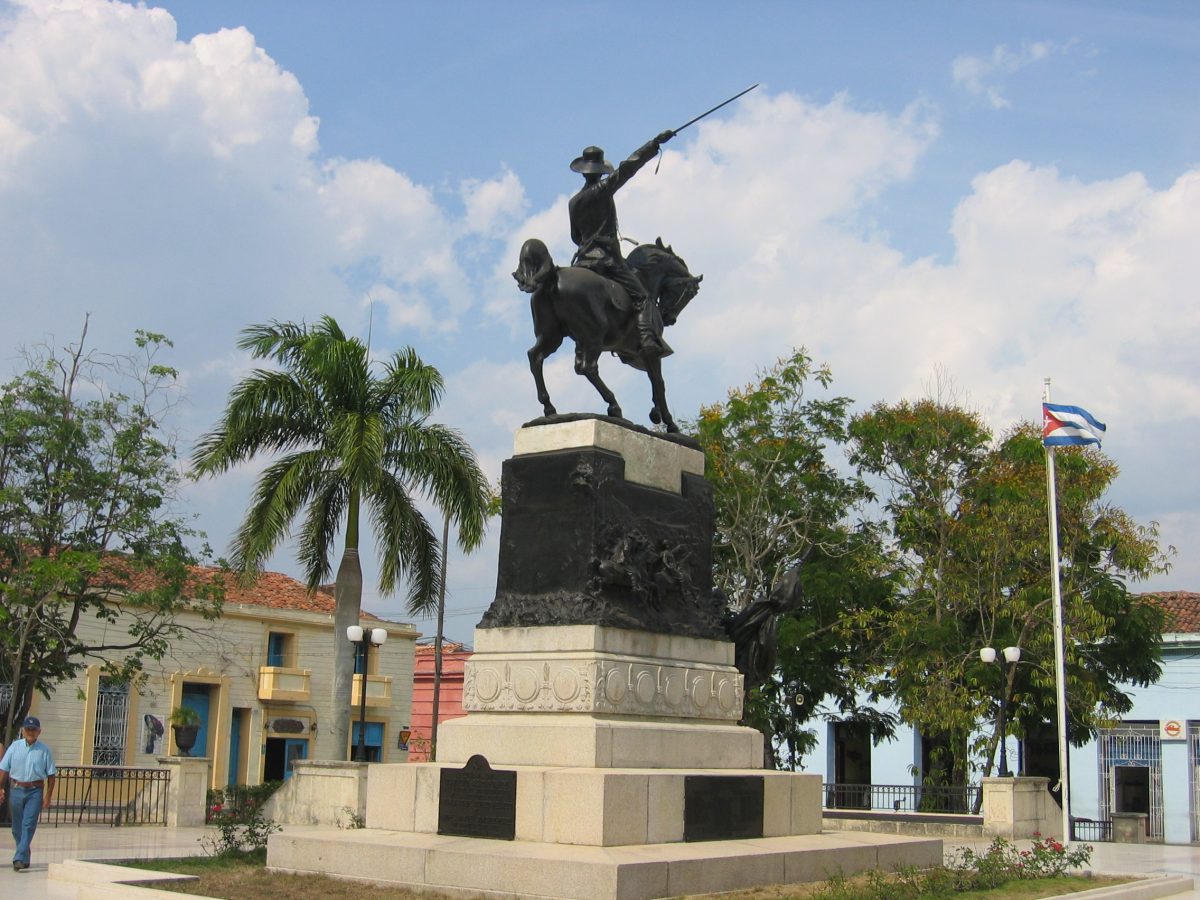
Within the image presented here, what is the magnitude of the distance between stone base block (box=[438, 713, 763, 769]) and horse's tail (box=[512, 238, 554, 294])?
12.7 ft

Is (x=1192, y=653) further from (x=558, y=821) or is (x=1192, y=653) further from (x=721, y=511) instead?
(x=558, y=821)

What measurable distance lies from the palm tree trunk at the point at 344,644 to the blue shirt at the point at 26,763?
9.63 m

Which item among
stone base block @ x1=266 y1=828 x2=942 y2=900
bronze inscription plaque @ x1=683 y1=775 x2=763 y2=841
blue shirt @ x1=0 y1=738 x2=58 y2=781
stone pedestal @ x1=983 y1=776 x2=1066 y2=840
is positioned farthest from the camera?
stone pedestal @ x1=983 y1=776 x2=1066 y2=840

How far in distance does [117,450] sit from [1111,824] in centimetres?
2119

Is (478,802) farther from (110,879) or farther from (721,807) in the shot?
(110,879)

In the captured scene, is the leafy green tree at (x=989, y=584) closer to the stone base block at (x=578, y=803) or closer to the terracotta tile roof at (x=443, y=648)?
the stone base block at (x=578, y=803)

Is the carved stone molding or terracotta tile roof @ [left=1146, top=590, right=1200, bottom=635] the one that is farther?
terracotta tile roof @ [left=1146, top=590, right=1200, bottom=635]

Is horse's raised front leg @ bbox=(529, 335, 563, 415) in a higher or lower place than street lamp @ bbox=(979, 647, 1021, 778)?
higher

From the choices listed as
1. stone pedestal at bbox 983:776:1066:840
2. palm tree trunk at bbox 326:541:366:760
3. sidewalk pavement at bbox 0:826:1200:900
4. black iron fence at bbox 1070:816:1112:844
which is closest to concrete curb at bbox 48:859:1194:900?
sidewalk pavement at bbox 0:826:1200:900

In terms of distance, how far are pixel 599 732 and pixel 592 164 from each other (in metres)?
5.61

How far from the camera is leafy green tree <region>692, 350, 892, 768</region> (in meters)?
29.0

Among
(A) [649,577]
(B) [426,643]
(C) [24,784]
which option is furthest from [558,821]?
(B) [426,643]

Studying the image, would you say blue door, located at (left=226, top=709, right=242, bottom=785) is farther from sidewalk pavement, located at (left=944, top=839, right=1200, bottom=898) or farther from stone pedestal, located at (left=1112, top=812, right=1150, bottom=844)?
stone pedestal, located at (left=1112, top=812, right=1150, bottom=844)

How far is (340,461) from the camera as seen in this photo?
2322 centimetres
